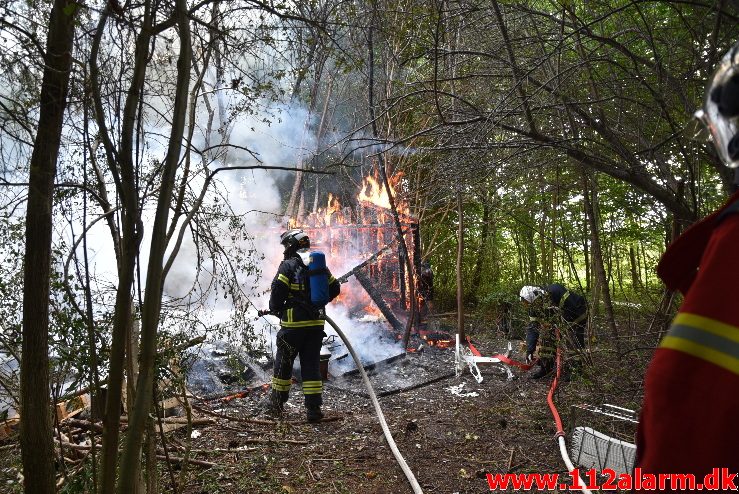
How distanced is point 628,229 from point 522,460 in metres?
7.95

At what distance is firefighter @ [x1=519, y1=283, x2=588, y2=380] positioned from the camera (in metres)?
6.40

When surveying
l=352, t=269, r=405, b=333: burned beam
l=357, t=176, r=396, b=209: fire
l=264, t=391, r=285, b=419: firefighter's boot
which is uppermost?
l=357, t=176, r=396, b=209: fire

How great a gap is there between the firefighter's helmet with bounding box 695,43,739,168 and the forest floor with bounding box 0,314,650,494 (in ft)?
10.9

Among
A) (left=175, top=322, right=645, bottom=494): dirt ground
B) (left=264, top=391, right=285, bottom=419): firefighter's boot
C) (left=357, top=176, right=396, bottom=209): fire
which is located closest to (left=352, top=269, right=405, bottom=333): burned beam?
(left=357, top=176, right=396, bottom=209): fire

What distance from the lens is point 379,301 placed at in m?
9.87

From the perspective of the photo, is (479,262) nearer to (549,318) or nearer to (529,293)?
(529,293)

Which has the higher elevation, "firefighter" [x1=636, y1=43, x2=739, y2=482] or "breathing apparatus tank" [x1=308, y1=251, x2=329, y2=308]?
"breathing apparatus tank" [x1=308, y1=251, x2=329, y2=308]

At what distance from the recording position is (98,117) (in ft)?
8.20

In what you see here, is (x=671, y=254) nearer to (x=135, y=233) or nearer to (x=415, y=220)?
(x=135, y=233)

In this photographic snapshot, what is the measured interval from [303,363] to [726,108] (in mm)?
5847

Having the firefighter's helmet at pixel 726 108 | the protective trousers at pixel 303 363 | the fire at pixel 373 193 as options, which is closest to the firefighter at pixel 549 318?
the protective trousers at pixel 303 363

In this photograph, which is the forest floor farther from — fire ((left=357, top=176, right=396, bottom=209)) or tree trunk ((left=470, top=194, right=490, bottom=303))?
tree trunk ((left=470, top=194, right=490, bottom=303))

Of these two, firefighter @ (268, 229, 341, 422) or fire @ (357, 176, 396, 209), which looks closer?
firefighter @ (268, 229, 341, 422)

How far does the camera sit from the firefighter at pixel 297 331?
635cm
